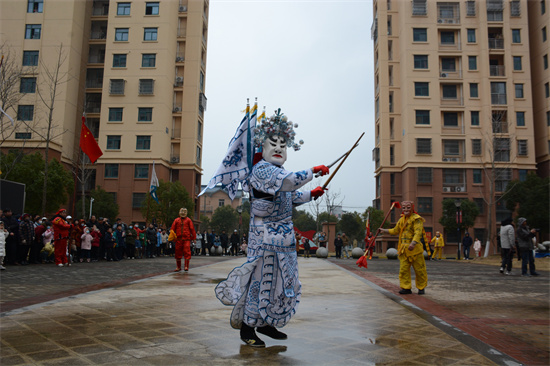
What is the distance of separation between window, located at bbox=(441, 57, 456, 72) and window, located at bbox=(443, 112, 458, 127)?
4.45m

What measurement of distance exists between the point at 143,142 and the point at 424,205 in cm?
2684

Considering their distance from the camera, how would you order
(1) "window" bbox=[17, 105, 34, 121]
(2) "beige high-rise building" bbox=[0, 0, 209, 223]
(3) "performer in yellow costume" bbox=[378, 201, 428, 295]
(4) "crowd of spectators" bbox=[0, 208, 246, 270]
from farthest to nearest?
(2) "beige high-rise building" bbox=[0, 0, 209, 223] → (1) "window" bbox=[17, 105, 34, 121] → (4) "crowd of spectators" bbox=[0, 208, 246, 270] → (3) "performer in yellow costume" bbox=[378, 201, 428, 295]

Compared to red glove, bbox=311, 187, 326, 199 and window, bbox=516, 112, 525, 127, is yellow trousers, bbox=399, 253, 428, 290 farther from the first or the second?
window, bbox=516, 112, 525, 127

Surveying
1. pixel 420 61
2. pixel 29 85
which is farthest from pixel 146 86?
pixel 420 61

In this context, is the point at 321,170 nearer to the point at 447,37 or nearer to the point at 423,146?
the point at 423,146

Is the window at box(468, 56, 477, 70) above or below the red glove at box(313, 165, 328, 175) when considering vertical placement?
above

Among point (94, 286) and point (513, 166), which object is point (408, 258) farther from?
point (513, 166)

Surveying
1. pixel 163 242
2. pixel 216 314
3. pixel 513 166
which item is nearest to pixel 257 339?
pixel 216 314

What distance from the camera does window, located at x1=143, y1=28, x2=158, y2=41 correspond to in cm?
4047

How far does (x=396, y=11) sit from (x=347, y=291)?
140 ft

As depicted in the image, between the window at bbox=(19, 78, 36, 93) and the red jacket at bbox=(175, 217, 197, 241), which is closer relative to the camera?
the red jacket at bbox=(175, 217, 197, 241)

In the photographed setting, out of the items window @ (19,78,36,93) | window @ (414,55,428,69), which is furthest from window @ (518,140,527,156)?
window @ (19,78,36,93)

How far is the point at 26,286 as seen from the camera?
8102 millimetres

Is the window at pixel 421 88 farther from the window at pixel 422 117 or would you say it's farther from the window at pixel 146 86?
the window at pixel 146 86
